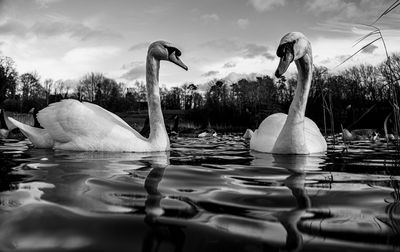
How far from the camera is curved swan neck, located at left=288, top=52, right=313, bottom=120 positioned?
5.67 metres

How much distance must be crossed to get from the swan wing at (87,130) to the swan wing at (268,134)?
86.4 inches

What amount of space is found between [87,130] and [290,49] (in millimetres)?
3488

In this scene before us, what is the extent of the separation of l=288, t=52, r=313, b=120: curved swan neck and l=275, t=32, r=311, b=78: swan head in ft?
0.78

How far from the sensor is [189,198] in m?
2.38

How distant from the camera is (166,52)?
6.89 metres

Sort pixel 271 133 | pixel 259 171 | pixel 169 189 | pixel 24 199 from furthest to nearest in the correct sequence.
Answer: pixel 271 133, pixel 259 171, pixel 169 189, pixel 24 199

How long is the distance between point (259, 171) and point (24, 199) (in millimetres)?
2382

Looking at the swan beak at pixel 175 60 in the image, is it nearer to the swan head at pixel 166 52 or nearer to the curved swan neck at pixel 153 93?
the swan head at pixel 166 52

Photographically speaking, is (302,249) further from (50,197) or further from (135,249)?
(50,197)

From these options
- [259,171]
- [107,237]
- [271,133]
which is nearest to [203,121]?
[271,133]

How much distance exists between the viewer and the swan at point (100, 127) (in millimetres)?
5934

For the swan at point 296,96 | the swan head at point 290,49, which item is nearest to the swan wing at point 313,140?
the swan at point 296,96

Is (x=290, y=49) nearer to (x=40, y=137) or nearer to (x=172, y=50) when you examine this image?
(x=172, y=50)

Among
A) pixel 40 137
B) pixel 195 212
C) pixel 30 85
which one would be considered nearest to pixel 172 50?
pixel 40 137
